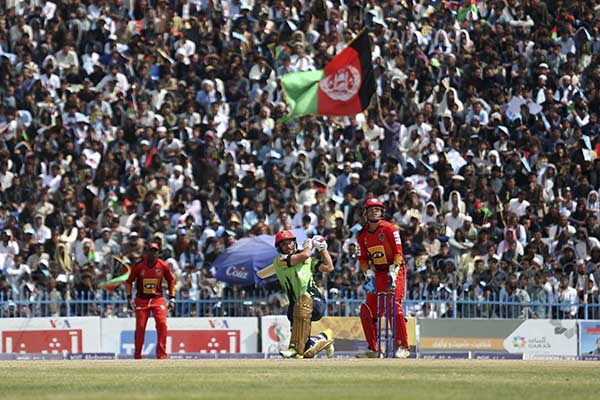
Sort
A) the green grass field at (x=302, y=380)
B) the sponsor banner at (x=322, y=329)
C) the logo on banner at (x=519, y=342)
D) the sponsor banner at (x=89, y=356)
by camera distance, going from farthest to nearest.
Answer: the logo on banner at (x=519, y=342)
the sponsor banner at (x=322, y=329)
the sponsor banner at (x=89, y=356)
the green grass field at (x=302, y=380)

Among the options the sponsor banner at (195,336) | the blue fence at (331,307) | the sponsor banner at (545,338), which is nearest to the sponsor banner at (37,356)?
the blue fence at (331,307)

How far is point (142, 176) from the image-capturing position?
104 feet

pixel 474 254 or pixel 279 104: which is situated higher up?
pixel 279 104

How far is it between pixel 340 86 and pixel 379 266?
39.8 feet

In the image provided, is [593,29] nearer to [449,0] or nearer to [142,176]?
[449,0]

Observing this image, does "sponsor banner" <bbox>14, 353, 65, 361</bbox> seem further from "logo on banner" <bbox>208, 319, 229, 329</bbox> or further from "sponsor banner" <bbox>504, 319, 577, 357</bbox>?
"sponsor banner" <bbox>504, 319, 577, 357</bbox>

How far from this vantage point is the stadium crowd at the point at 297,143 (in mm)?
29203

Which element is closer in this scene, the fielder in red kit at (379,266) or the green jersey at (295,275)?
the fielder in red kit at (379,266)

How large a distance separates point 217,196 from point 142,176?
69.3 inches

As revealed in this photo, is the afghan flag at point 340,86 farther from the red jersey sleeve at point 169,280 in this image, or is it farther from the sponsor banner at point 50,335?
the red jersey sleeve at point 169,280

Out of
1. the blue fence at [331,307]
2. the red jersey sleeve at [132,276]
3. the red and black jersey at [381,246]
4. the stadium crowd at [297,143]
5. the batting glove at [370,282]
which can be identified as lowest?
the blue fence at [331,307]

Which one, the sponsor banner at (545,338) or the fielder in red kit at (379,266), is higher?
the fielder in red kit at (379,266)

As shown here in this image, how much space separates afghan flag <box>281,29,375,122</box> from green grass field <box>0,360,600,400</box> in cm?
1240

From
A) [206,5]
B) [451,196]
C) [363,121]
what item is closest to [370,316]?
[451,196]
